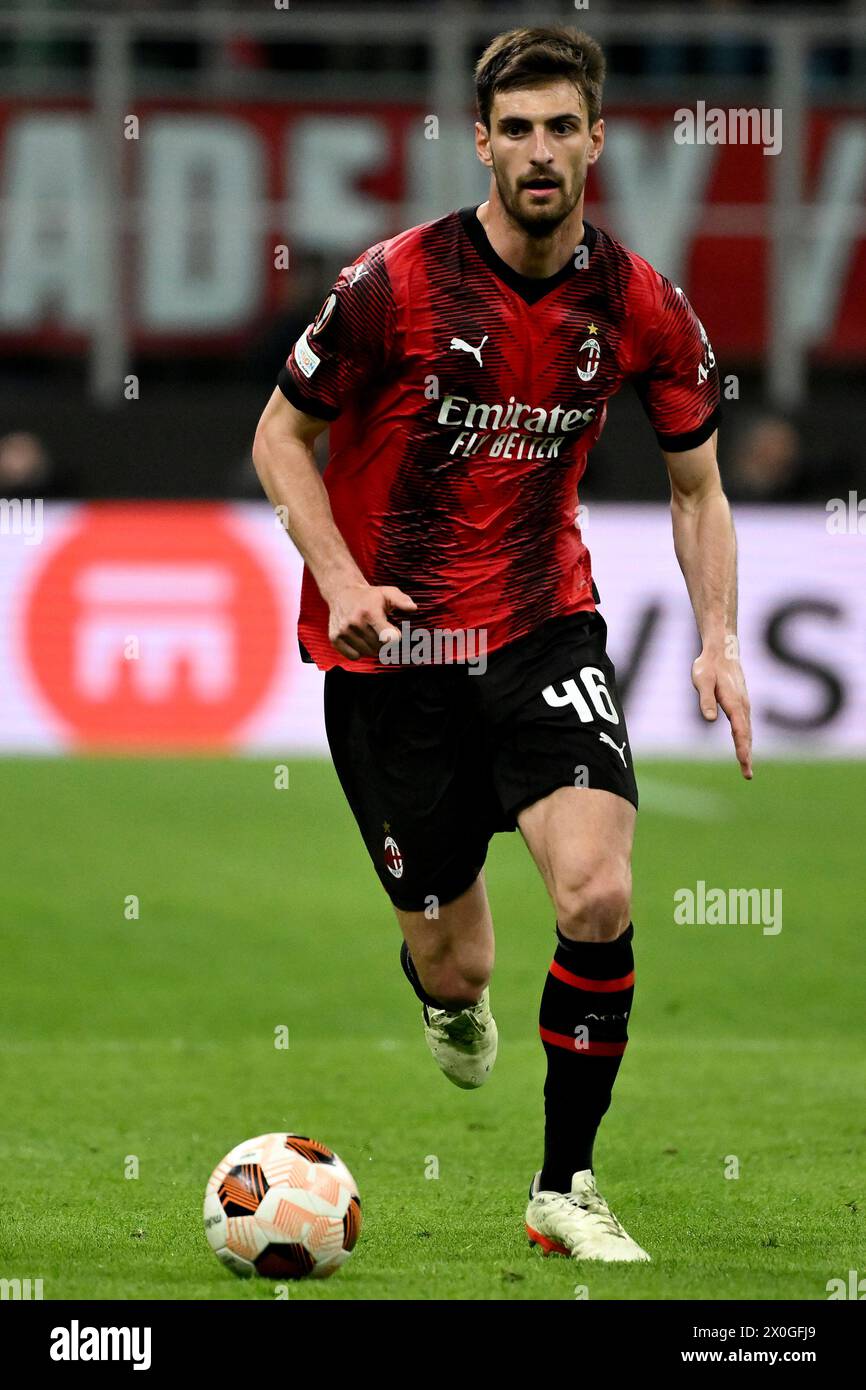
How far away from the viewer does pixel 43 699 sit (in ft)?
51.5

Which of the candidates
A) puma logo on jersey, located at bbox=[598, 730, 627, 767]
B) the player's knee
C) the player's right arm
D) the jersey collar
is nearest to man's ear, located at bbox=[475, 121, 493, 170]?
the jersey collar

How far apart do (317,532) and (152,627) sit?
10.1 metres

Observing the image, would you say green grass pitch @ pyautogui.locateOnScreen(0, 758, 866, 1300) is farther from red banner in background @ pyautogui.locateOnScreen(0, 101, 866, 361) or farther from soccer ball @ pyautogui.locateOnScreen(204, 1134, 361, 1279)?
red banner in background @ pyautogui.locateOnScreen(0, 101, 866, 361)

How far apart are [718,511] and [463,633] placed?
0.69 m

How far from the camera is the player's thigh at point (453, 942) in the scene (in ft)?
20.2

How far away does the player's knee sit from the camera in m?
5.25

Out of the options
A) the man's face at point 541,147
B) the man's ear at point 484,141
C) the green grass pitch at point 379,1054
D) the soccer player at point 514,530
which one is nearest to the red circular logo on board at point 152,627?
the green grass pitch at point 379,1054

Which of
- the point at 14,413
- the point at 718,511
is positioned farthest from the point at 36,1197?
the point at 14,413

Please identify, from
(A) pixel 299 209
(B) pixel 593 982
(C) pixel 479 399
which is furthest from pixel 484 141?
(A) pixel 299 209

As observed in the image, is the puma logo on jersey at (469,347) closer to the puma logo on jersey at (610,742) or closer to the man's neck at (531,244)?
the man's neck at (531,244)

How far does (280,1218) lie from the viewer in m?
4.97

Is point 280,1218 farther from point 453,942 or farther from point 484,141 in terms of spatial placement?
point 484,141

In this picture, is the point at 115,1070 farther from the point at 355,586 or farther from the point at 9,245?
the point at 9,245

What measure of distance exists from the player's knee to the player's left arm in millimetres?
436
